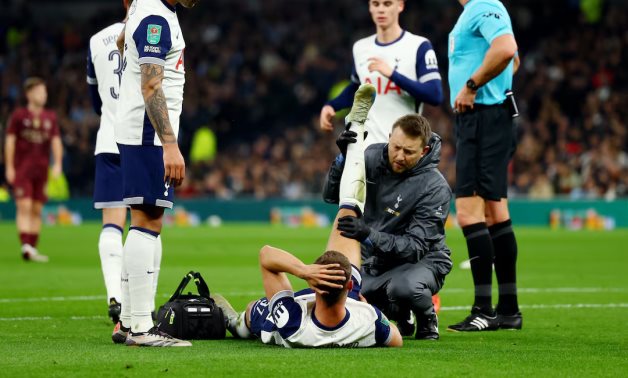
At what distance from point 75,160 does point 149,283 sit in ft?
77.9

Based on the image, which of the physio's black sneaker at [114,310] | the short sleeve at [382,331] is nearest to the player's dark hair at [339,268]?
the short sleeve at [382,331]

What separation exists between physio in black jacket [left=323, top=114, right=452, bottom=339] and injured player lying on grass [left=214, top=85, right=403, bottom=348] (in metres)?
0.35

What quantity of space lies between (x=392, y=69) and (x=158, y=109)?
9.21 feet

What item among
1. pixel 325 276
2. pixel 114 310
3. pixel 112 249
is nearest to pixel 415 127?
pixel 325 276

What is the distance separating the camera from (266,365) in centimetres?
559

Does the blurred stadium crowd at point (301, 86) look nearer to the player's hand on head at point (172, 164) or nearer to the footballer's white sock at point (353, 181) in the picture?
the footballer's white sock at point (353, 181)

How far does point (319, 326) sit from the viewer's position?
21.1 ft

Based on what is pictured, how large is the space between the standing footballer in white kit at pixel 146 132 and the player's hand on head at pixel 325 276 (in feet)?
2.96

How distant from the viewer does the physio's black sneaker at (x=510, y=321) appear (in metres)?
7.84

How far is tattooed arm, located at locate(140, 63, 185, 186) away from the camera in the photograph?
20.7ft

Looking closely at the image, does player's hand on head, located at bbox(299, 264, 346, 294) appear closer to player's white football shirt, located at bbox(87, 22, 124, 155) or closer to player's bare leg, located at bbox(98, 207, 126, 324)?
player's bare leg, located at bbox(98, 207, 126, 324)

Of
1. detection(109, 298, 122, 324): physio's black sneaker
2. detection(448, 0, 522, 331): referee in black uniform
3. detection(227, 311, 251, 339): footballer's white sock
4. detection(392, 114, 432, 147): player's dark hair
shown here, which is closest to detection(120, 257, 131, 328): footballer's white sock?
detection(227, 311, 251, 339): footballer's white sock

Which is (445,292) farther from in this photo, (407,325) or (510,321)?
(407,325)

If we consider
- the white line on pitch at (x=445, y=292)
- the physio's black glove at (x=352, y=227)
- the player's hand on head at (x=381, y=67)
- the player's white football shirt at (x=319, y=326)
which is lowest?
the white line on pitch at (x=445, y=292)
